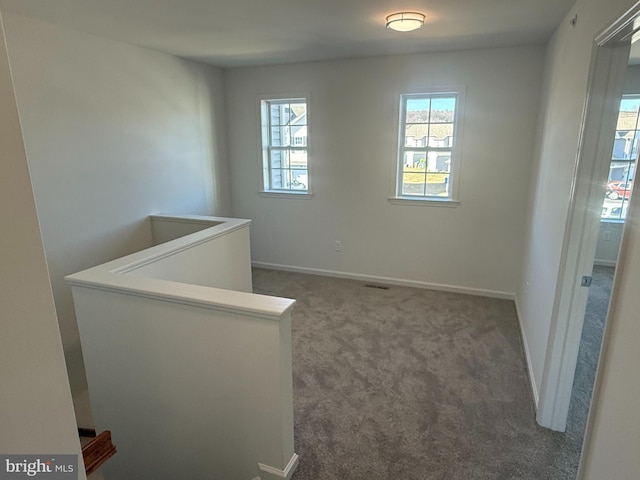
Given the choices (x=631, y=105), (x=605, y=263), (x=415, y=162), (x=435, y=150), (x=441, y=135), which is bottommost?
(x=605, y=263)

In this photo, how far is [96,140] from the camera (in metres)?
3.34

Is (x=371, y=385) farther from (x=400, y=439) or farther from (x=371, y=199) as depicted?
(x=371, y=199)

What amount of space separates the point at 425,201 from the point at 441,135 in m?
0.74

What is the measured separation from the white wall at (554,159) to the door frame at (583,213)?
3.9 inches

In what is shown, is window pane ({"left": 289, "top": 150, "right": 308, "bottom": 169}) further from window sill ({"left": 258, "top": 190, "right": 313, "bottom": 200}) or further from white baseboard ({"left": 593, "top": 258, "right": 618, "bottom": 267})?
white baseboard ({"left": 593, "top": 258, "right": 618, "bottom": 267})

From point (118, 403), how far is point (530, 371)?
2.82 m

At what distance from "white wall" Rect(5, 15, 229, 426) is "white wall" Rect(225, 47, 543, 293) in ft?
3.19

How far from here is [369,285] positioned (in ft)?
15.2

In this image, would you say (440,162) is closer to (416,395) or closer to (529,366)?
(529,366)

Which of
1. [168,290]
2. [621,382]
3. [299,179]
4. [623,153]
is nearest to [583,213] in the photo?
[621,382]

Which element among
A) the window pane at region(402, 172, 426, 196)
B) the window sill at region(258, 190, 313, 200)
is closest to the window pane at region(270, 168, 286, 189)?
the window sill at region(258, 190, 313, 200)

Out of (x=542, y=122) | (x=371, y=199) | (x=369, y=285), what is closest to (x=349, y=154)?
(x=371, y=199)

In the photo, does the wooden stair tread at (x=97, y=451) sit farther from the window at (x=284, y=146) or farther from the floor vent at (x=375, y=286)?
the window at (x=284, y=146)

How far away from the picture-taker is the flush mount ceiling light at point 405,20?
8.75 ft
